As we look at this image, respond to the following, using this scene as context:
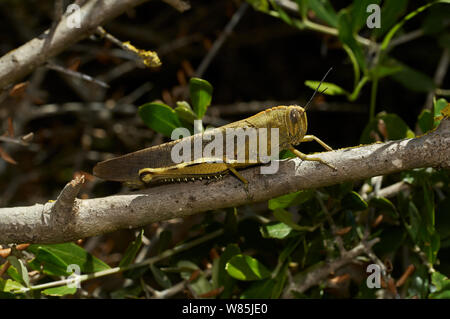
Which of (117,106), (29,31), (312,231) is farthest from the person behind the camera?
(29,31)

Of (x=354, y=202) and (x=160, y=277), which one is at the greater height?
(x=354, y=202)

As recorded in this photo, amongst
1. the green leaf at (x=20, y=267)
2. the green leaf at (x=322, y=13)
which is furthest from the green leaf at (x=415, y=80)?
the green leaf at (x=20, y=267)

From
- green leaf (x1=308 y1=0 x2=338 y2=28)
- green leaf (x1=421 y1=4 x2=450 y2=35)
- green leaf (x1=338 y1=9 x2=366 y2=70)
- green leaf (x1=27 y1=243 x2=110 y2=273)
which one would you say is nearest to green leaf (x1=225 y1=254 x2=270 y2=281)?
green leaf (x1=27 y1=243 x2=110 y2=273)

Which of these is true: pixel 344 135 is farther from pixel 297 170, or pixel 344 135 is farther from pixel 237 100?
pixel 297 170

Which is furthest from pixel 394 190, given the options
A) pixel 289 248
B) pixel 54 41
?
pixel 54 41

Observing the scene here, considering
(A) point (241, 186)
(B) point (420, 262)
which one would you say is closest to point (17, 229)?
(A) point (241, 186)

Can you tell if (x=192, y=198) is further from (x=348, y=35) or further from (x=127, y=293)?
(x=348, y=35)
